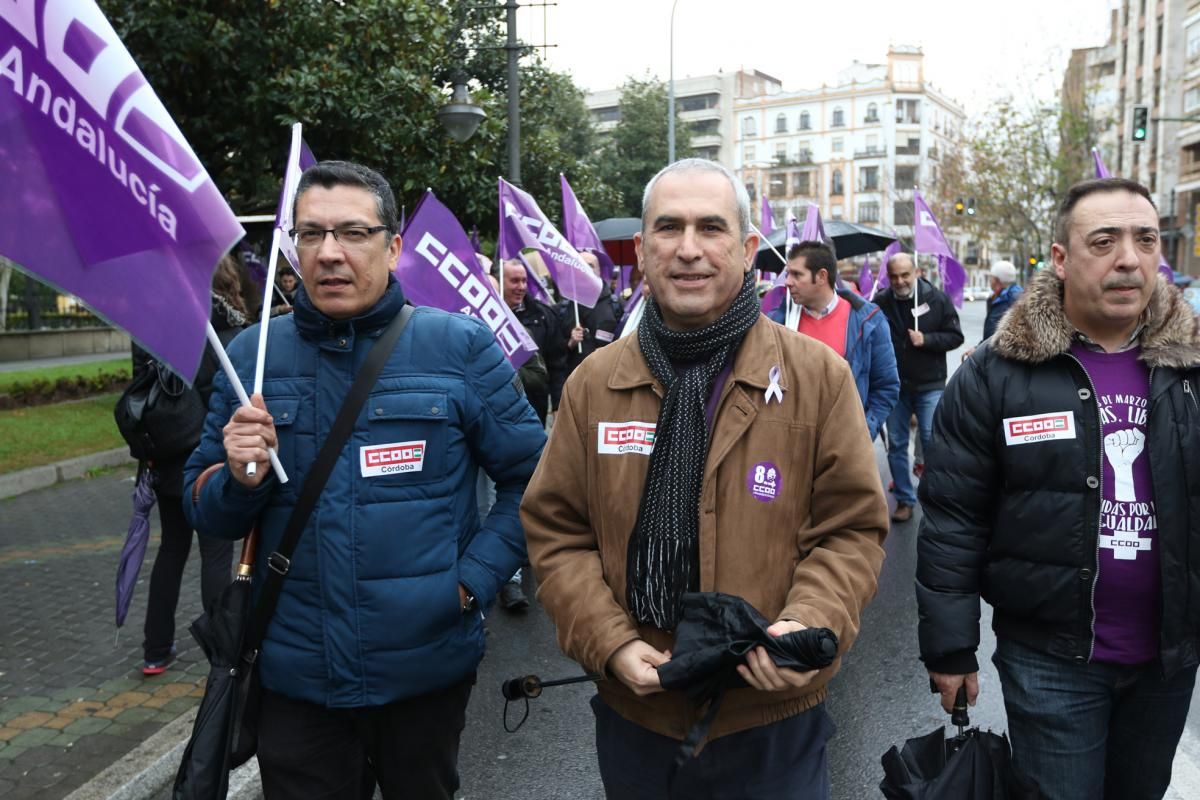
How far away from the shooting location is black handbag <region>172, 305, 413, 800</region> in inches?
94.3

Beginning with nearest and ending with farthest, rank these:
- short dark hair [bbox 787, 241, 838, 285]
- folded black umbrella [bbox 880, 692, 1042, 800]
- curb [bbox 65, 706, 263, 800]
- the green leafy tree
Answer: folded black umbrella [bbox 880, 692, 1042, 800], curb [bbox 65, 706, 263, 800], short dark hair [bbox 787, 241, 838, 285], the green leafy tree

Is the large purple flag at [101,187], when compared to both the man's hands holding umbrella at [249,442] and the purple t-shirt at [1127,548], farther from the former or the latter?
the purple t-shirt at [1127,548]

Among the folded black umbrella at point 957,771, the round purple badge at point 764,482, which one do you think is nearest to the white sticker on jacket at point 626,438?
the round purple badge at point 764,482

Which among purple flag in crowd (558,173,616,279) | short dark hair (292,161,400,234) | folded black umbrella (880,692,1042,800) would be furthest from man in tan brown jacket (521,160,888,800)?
purple flag in crowd (558,173,616,279)

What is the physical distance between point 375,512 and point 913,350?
7.05m

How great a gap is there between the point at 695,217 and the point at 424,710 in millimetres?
1380

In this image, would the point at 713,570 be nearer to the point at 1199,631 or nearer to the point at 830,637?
the point at 830,637

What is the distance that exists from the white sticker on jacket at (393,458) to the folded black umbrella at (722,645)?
0.84 metres

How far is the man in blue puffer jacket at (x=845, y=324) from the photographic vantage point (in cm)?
606

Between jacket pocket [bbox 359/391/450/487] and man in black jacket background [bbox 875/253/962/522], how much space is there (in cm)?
628

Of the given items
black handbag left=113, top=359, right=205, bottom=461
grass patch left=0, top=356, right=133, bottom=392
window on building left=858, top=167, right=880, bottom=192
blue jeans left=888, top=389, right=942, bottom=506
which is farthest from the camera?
window on building left=858, top=167, right=880, bottom=192

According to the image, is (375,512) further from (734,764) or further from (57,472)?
(57,472)

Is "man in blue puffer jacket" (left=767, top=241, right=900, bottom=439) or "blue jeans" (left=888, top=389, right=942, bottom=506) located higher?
"man in blue puffer jacket" (left=767, top=241, right=900, bottom=439)

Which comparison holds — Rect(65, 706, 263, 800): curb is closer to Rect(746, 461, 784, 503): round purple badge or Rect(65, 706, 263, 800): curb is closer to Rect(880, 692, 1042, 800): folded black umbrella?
Rect(880, 692, 1042, 800): folded black umbrella
